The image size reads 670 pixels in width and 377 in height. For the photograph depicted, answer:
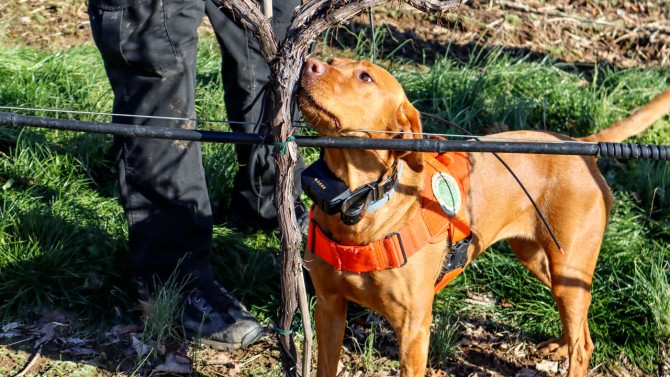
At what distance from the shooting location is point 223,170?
183 inches

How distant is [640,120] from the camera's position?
3660 mm

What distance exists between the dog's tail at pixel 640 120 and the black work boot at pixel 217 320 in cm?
177

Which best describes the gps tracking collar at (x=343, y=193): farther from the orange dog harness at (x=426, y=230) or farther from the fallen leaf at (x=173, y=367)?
the fallen leaf at (x=173, y=367)

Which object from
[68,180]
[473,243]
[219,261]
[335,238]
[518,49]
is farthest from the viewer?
[518,49]

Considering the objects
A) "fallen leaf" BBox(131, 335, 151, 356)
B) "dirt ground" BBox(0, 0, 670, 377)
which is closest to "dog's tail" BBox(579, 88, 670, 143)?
"dirt ground" BBox(0, 0, 670, 377)

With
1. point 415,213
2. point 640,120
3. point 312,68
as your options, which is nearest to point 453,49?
point 640,120

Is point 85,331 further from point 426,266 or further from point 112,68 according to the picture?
point 426,266

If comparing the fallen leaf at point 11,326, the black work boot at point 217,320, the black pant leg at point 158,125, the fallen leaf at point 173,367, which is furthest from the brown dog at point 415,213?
the fallen leaf at point 11,326

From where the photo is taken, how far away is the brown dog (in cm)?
282

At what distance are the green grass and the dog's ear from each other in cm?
117

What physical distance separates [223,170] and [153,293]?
1.02 meters

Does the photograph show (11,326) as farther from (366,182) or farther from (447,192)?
(447,192)

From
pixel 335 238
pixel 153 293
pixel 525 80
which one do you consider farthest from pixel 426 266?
pixel 525 80

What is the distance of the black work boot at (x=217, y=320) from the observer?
3.80 metres
